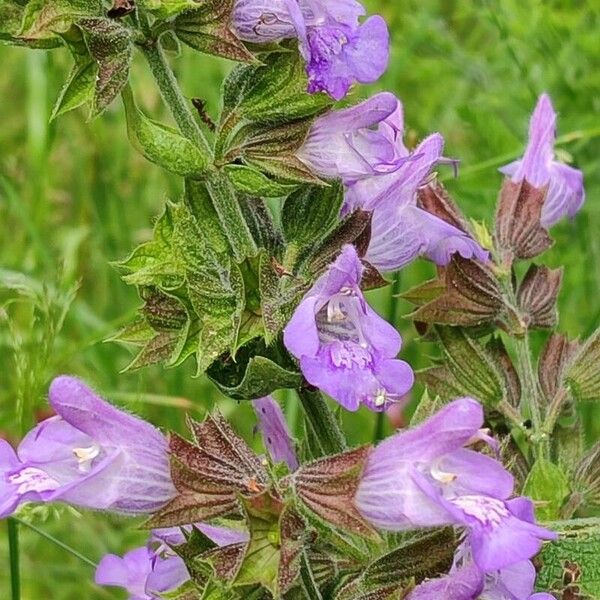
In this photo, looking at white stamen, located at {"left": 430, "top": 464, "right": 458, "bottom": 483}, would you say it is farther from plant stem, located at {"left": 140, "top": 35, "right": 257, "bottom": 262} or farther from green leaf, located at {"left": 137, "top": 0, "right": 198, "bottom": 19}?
green leaf, located at {"left": 137, "top": 0, "right": 198, "bottom": 19}

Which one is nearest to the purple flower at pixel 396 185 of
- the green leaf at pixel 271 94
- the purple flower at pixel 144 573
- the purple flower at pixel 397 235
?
the purple flower at pixel 397 235

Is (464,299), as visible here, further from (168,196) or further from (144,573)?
(168,196)

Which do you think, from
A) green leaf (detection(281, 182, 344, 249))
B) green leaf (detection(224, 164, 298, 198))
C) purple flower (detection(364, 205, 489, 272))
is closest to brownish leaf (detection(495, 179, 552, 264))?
purple flower (detection(364, 205, 489, 272))

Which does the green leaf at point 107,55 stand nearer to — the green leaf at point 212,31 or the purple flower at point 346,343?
the green leaf at point 212,31

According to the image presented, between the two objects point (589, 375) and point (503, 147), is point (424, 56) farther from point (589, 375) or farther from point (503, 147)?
point (589, 375)

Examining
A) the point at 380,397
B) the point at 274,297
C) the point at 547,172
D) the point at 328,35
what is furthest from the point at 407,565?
the point at 547,172

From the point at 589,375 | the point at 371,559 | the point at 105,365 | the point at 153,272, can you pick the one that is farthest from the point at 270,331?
the point at 105,365
